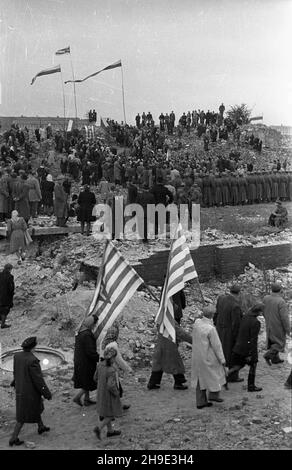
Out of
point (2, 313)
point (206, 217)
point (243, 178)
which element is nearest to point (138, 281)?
point (2, 313)

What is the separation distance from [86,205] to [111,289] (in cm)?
701

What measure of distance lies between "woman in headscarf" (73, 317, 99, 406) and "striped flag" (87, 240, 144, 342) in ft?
0.46

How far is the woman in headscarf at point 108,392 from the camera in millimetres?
6465

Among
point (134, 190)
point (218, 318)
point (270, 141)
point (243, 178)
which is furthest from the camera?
point (270, 141)

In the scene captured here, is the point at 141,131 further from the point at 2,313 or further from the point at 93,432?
the point at 93,432

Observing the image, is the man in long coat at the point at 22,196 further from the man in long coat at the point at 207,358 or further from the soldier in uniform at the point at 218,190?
the man in long coat at the point at 207,358

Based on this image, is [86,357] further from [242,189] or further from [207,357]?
[242,189]

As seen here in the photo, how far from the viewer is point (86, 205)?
46.6ft

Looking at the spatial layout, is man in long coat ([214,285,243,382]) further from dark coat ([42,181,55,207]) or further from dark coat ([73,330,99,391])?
dark coat ([42,181,55,207])

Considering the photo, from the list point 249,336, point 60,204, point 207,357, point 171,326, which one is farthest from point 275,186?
point 207,357

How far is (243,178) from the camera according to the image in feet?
68.3

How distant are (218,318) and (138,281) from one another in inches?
61.2

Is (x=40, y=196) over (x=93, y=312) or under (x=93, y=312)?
over

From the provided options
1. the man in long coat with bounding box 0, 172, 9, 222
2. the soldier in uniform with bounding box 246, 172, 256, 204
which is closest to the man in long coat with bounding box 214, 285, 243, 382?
the man in long coat with bounding box 0, 172, 9, 222
